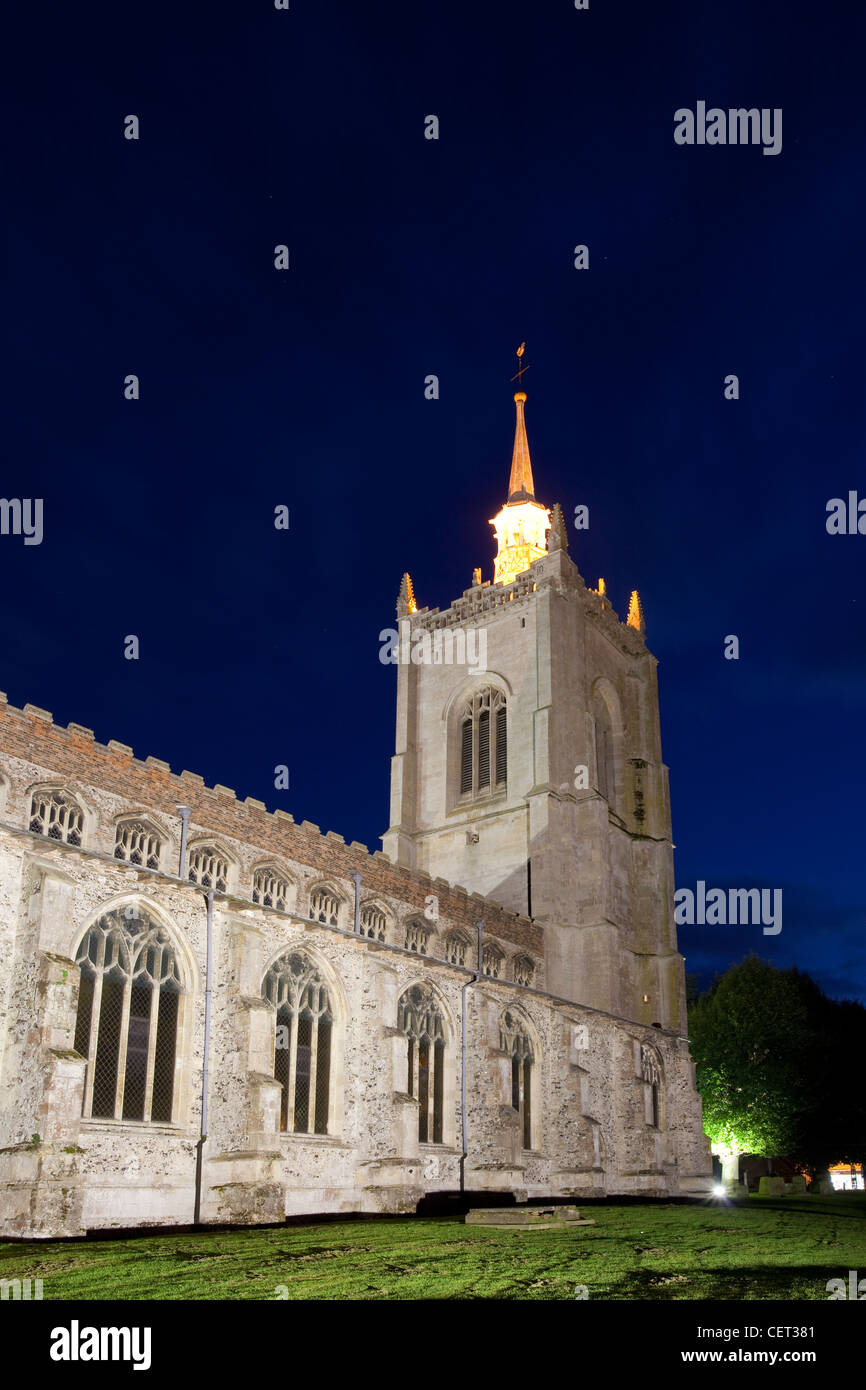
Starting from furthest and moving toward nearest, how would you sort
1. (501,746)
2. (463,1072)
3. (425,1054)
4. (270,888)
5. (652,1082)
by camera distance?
(501,746) < (652,1082) < (463,1072) < (425,1054) < (270,888)

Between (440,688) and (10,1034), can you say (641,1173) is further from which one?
(10,1034)

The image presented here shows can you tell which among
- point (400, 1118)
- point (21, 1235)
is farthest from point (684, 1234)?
point (21, 1235)

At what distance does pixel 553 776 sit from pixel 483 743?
509 cm

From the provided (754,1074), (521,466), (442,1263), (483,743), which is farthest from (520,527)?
(442,1263)

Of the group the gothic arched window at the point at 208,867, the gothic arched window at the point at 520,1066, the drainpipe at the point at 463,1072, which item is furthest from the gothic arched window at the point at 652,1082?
the gothic arched window at the point at 208,867

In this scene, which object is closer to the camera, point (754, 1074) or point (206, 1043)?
point (206, 1043)

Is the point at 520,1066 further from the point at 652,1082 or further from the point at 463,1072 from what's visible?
the point at 652,1082

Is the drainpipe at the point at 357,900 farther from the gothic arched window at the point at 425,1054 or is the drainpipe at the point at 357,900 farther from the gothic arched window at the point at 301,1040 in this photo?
the gothic arched window at the point at 301,1040

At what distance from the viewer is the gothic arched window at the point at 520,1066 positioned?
34.1m

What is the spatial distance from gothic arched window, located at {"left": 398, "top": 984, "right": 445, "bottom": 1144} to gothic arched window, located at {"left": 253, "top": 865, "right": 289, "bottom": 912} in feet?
14.8

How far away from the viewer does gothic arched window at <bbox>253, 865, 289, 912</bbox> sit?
27.7m

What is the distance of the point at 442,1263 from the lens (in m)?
14.6

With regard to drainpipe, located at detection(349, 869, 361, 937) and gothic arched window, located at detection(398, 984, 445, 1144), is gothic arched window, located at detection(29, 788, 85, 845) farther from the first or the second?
gothic arched window, located at detection(398, 984, 445, 1144)
